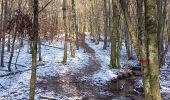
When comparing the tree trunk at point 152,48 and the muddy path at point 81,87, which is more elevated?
the tree trunk at point 152,48

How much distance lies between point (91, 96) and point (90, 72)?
261 inches

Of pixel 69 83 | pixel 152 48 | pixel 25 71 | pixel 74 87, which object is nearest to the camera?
pixel 152 48

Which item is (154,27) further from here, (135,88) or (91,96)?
(135,88)

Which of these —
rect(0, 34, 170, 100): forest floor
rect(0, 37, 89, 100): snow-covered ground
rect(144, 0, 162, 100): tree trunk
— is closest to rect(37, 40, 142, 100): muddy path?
rect(0, 34, 170, 100): forest floor

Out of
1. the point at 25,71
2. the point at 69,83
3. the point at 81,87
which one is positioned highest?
the point at 25,71

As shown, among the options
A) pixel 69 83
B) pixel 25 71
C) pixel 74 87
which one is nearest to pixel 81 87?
pixel 74 87

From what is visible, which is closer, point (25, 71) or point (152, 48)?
point (152, 48)

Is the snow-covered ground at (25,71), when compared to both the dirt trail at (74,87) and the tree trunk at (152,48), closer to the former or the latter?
the dirt trail at (74,87)

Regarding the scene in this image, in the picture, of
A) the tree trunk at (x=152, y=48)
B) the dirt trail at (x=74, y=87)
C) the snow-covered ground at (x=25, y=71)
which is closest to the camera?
the tree trunk at (x=152, y=48)

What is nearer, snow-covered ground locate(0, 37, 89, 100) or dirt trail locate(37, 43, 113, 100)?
snow-covered ground locate(0, 37, 89, 100)

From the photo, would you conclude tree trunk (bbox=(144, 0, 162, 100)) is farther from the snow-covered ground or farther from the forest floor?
the snow-covered ground

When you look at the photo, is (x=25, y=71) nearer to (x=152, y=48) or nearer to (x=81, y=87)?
(x=81, y=87)

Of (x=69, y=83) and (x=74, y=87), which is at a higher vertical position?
(x=69, y=83)

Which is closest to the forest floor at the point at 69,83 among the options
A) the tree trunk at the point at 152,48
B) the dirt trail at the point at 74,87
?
the dirt trail at the point at 74,87
